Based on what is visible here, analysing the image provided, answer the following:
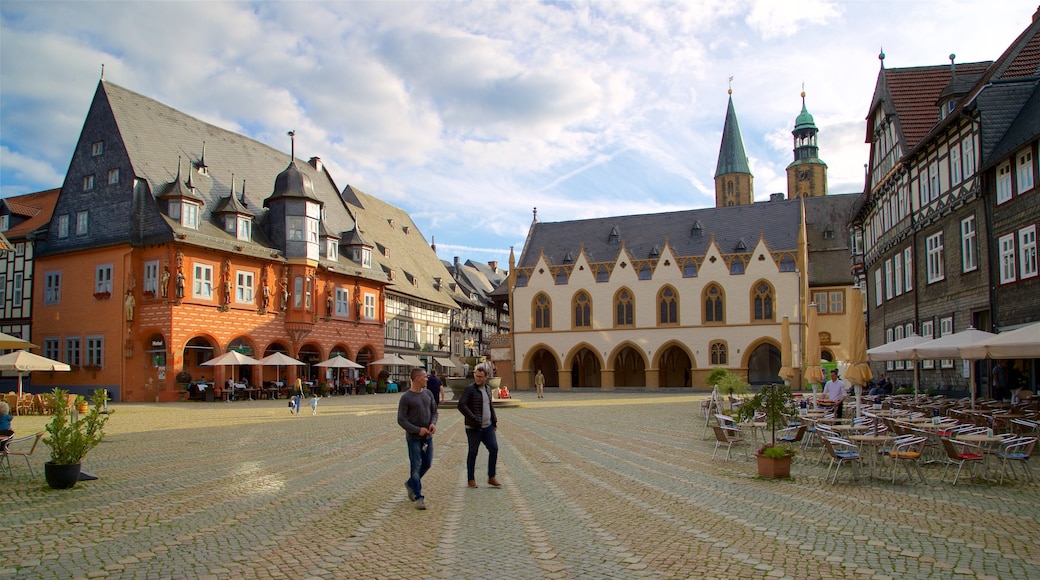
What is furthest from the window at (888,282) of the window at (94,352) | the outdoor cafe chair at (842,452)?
the window at (94,352)

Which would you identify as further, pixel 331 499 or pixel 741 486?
pixel 741 486

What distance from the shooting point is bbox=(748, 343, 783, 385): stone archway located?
54.0m

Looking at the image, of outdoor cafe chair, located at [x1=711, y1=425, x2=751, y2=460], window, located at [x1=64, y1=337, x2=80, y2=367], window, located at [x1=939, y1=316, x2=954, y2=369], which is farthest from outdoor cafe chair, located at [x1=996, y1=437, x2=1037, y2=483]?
window, located at [x1=64, y1=337, x2=80, y2=367]

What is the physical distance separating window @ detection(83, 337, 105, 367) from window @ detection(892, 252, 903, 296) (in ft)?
111

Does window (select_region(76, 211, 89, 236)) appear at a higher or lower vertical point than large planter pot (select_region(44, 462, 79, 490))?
higher

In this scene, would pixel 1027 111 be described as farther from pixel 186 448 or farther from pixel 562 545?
pixel 186 448

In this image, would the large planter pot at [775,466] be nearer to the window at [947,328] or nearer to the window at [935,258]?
Result: the window at [947,328]

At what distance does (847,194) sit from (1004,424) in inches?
2013

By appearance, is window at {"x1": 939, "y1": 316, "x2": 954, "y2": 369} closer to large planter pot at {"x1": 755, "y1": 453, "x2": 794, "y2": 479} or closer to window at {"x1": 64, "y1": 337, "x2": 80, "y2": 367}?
large planter pot at {"x1": 755, "y1": 453, "x2": 794, "y2": 479}

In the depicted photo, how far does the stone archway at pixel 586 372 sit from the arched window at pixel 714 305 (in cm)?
997

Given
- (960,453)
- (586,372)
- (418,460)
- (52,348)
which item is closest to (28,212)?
(52,348)

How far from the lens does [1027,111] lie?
69.8ft

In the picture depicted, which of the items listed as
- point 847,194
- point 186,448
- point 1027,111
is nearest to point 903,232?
point 1027,111

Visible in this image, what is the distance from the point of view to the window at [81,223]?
125ft
